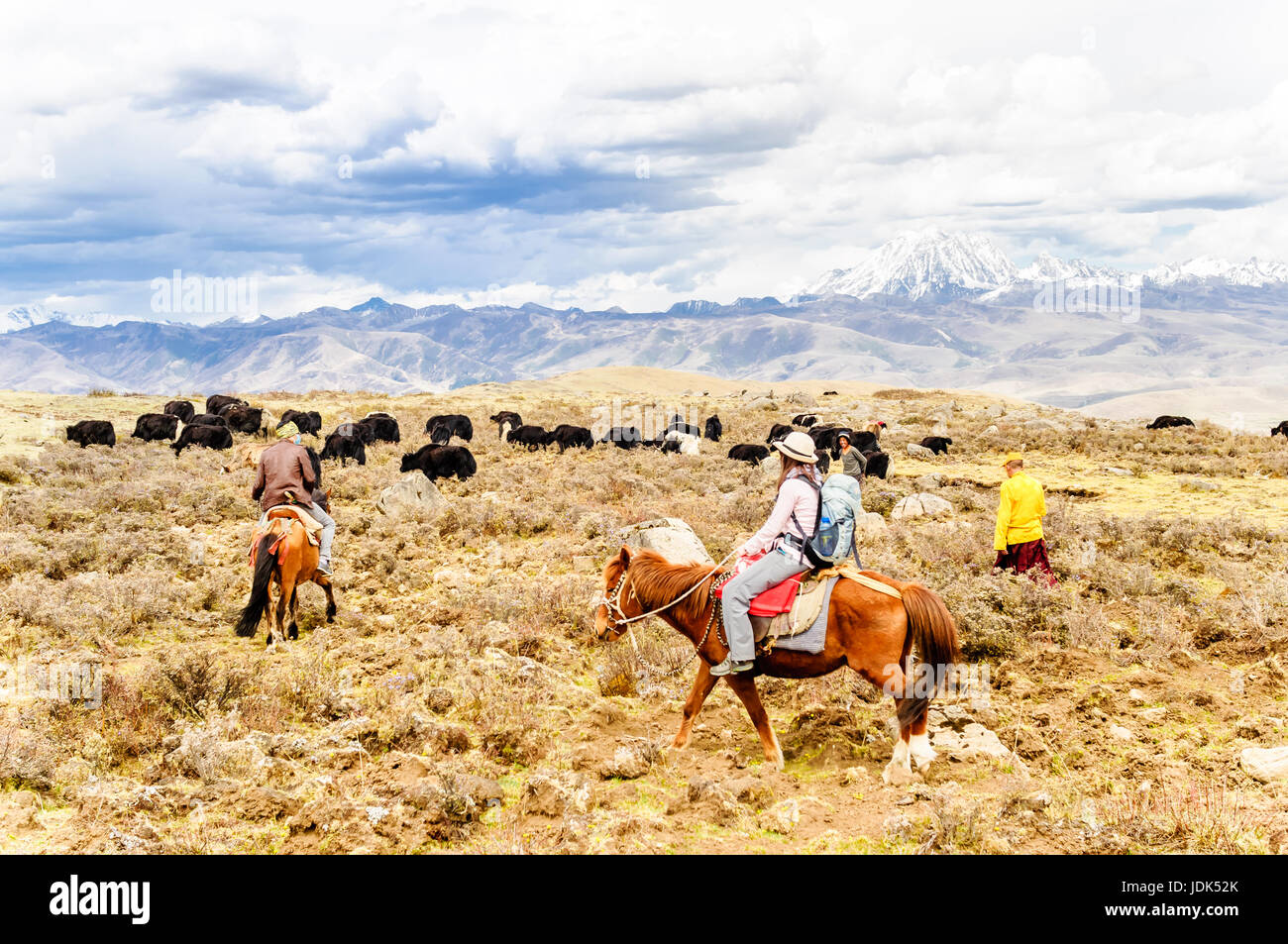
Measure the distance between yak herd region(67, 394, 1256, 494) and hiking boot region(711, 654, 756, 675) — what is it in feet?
44.9

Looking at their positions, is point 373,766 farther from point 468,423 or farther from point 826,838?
point 468,423

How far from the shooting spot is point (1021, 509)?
10586mm

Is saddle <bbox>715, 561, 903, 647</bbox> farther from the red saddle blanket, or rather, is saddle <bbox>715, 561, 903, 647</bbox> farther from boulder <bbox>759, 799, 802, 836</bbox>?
boulder <bbox>759, 799, 802, 836</bbox>

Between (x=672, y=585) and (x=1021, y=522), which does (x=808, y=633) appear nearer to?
(x=672, y=585)

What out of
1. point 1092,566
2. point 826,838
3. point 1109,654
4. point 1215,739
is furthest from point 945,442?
point 826,838

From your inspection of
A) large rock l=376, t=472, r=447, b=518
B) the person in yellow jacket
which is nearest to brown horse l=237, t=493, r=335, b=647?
large rock l=376, t=472, r=447, b=518

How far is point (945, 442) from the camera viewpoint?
91.6ft

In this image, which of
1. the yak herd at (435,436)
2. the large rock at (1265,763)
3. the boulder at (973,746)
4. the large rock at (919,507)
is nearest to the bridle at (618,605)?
the boulder at (973,746)

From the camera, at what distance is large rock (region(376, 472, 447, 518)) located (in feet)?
52.4

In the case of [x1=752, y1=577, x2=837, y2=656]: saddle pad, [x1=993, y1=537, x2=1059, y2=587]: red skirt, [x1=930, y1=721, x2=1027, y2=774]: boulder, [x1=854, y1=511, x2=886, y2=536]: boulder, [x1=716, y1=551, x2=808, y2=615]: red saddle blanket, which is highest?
[x1=716, y1=551, x2=808, y2=615]: red saddle blanket

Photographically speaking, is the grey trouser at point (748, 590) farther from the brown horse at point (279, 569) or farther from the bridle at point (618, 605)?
the brown horse at point (279, 569)

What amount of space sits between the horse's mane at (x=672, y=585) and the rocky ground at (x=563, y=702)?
43.5 inches
